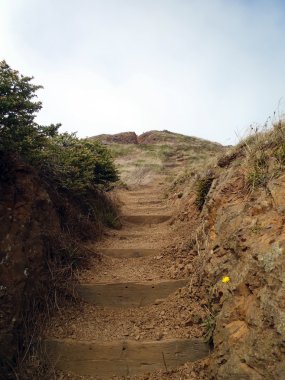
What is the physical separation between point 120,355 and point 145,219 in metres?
4.49

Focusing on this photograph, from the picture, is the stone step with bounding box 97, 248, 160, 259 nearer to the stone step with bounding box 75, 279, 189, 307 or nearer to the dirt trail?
the dirt trail

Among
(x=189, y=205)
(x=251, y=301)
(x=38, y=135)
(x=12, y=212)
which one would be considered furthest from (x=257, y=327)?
(x=189, y=205)

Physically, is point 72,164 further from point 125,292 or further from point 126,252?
point 125,292

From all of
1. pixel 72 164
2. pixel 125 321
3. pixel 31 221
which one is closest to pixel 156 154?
pixel 72 164

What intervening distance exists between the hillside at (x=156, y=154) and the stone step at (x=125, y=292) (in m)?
8.72

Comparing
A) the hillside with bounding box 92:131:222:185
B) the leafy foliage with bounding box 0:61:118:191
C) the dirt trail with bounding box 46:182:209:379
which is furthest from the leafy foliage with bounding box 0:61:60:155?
the hillside with bounding box 92:131:222:185

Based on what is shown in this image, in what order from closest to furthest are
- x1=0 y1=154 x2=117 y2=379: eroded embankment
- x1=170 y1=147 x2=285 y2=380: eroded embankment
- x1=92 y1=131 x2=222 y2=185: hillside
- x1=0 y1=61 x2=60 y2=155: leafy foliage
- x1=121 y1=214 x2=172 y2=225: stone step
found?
1. x1=170 y1=147 x2=285 y2=380: eroded embankment
2. x1=0 y1=154 x2=117 y2=379: eroded embankment
3. x1=0 y1=61 x2=60 y2=155: leafy foliage
4. x1=121 y1=214 x2=172 y2=225: stone step
5. x1=92 y1=131 x2=222 y2=185: hillside

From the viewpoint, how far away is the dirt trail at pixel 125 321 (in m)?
3.72

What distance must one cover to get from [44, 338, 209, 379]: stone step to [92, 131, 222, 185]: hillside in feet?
31.8

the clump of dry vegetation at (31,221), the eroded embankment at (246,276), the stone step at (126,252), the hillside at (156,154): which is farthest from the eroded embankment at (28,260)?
the hillside at (156,154)

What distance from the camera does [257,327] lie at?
9.97 ft

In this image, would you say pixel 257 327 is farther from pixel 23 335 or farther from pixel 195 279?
pixel 23 335

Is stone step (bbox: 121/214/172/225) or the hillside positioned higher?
the hillside

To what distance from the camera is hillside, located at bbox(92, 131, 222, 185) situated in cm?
1544
